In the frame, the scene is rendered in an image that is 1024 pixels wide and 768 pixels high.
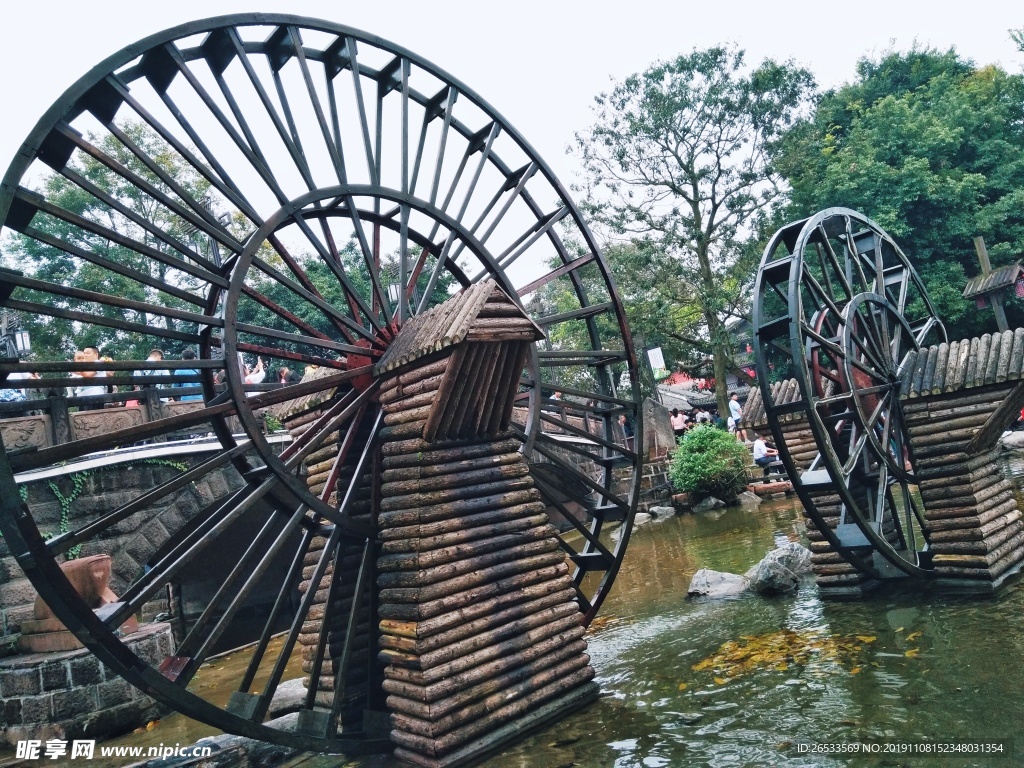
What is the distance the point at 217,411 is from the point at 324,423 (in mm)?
1119

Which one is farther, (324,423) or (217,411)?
(324,423)

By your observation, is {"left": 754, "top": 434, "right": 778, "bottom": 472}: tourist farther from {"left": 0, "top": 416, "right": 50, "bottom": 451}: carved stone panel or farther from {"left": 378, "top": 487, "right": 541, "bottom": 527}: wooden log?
{"left": 0, "top": 416, "right": 50, "bottom": 451}: carved stone panel

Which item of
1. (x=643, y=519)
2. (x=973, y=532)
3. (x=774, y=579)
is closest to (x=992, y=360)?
(x=973, y=532)

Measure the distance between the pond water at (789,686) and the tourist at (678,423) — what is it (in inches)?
744

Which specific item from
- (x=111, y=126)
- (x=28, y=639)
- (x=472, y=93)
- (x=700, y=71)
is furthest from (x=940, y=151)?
(x=28, y=639)

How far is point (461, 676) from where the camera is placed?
580 centimetres

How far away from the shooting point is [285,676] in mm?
10297

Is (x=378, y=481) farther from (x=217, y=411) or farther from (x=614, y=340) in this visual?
(x=614, y=340)

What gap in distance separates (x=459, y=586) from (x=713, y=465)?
563 inches

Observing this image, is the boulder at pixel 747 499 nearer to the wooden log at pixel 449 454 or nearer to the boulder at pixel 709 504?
the boulder at pixel 709 504

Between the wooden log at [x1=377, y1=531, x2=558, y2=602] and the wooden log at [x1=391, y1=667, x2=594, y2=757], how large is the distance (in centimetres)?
108

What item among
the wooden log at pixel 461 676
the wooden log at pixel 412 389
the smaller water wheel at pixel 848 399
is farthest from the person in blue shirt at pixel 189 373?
the smaller water wheel at pixel 848 399

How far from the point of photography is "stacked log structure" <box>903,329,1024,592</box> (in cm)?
785

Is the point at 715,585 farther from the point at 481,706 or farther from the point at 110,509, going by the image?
the point at 110,509
